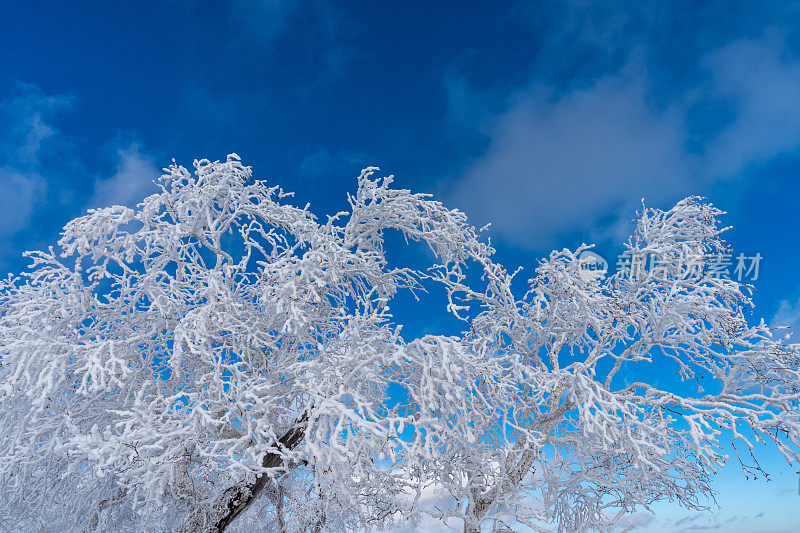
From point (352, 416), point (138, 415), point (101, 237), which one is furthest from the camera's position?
point (101, 237)

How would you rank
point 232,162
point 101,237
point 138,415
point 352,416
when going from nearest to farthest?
point 352,416 → point 138,415 → point 101,237 → point 232,162

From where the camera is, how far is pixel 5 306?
9891 millimetres

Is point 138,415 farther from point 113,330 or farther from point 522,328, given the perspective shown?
point 522,328

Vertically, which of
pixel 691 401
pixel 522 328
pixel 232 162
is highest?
pixel 232 162

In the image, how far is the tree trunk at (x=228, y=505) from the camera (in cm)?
930

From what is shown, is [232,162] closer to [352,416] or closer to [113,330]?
[113,330]

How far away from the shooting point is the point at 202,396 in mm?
8547

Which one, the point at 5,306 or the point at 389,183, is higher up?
the point at 389,183

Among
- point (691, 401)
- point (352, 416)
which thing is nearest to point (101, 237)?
point (352, 416)

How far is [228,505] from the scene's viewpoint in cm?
939

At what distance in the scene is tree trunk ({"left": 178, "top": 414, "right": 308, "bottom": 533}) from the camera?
30.5ft

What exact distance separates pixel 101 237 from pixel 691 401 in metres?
10.3

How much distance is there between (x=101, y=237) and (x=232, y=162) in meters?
2.66

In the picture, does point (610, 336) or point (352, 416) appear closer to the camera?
point (352, 416)
